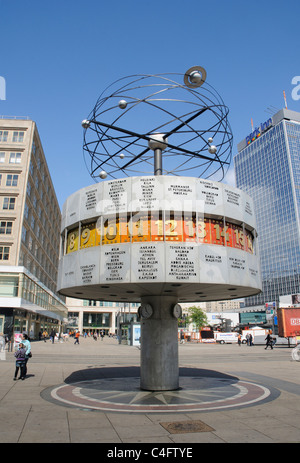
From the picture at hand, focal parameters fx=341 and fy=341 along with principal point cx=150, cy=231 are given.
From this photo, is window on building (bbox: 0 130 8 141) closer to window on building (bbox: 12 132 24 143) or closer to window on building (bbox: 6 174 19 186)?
window on building (bbox: 12 132 24 143)

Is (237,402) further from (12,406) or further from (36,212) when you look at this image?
(36,212)

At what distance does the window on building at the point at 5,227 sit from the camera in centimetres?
5131

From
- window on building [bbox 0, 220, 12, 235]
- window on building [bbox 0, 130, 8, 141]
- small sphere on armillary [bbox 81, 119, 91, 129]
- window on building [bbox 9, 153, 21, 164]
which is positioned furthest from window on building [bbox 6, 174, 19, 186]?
small sphere on armillary [bbox 81, 119, 91, 129]

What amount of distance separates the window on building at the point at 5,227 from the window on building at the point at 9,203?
2.22m

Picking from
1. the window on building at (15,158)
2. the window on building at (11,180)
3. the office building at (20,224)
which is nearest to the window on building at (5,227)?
the office building at (20,224)

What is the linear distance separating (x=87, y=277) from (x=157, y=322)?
11.4ft

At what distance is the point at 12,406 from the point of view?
34.9 feet

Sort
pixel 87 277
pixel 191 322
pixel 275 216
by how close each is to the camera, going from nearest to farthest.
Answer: pixel 87 277
pixel 191 322
pixel 275 216

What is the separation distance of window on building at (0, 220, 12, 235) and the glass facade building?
150m

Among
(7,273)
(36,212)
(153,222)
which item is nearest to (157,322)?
(153,222)

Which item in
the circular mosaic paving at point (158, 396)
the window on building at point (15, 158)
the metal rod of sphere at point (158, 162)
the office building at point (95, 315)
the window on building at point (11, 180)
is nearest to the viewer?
the circular mosaic paving at point (158, 396)

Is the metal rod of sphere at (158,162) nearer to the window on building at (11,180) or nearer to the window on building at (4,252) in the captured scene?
the window on building at (4,252)

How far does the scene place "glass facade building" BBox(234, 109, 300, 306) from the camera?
176000mm

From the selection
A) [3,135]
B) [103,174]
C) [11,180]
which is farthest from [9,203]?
[103,174]
